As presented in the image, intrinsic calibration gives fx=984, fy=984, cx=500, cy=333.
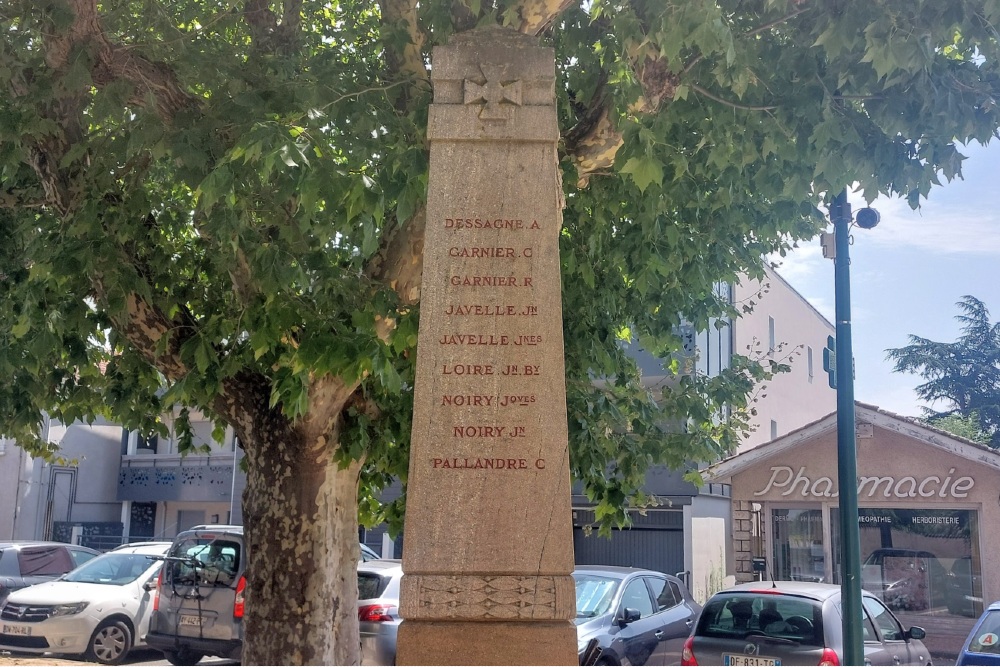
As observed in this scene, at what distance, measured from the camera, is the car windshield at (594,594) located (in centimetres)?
1099

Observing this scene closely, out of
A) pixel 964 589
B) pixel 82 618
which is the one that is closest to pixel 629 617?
pixel 964 589

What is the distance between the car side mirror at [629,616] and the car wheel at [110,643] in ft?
26.3

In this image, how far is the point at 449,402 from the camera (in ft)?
15.6

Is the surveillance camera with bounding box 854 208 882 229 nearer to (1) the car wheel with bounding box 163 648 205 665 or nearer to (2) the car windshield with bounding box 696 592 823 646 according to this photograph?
(2) the car windshield with bounding box 696 592 823 646

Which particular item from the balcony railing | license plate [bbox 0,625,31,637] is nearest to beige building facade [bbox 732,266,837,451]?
the balcony railing

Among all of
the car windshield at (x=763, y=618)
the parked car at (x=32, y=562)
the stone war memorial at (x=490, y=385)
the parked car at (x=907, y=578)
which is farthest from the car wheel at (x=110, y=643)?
the parked car at (x=907, y=578)

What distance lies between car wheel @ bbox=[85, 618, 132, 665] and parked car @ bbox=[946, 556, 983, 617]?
1327cm

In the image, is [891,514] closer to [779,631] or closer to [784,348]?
[779,631]

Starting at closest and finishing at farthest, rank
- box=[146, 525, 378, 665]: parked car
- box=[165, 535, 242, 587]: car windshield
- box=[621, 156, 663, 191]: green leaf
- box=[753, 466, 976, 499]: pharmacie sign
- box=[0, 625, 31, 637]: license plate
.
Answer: box=[621, 156, 663, 191]: green leaf < box=[146, 525, 378, 665]: parked car < box=[165, 535, 242, 587]: car windshield < box=[0, 625, 31, 637]: license plate < box=[753, 466, 976, 499]: pharmacie sign

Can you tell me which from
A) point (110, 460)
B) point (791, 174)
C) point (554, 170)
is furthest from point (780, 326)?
point (554, 170)

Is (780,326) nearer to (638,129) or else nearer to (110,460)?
(110,460)

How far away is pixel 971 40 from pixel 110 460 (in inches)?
1262

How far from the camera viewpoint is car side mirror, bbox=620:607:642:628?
436 inches

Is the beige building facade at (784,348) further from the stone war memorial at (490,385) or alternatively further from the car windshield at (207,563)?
the stone war memorial at (490,385)
